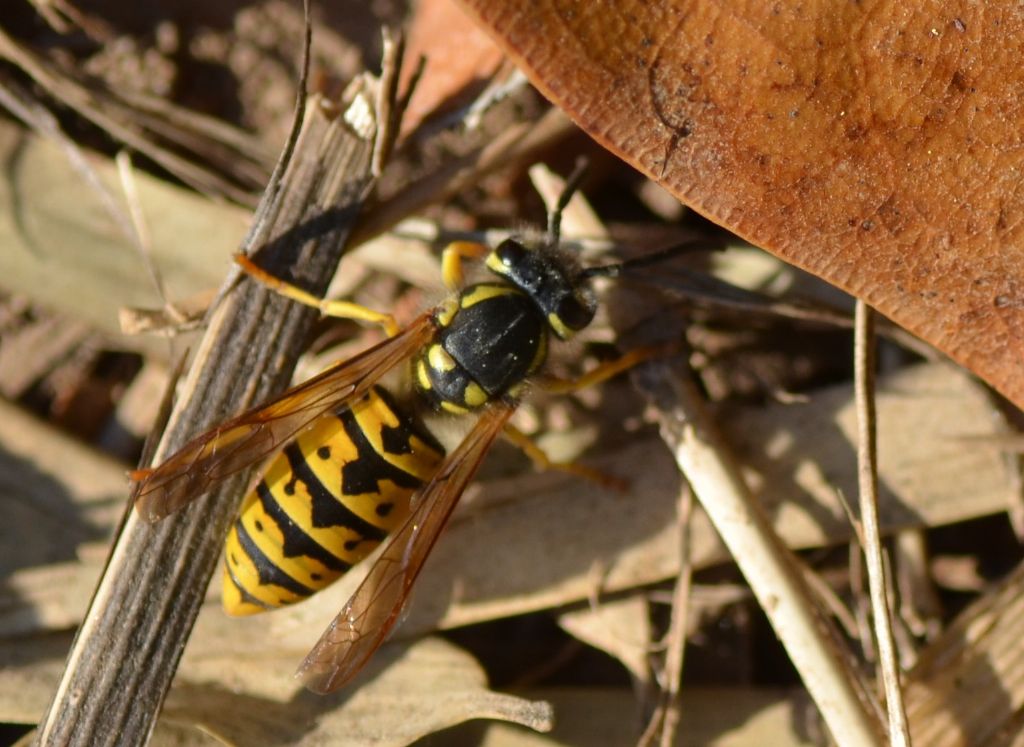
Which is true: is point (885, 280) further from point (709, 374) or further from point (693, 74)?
point (709, 374)

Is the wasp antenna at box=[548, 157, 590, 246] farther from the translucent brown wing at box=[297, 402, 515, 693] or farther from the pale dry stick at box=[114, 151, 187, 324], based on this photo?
the pale dry stick at box=[114, 151, 187, 324]

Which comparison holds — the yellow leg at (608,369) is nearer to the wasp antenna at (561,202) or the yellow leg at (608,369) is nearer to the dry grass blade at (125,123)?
the wasp antenna at (561,202)

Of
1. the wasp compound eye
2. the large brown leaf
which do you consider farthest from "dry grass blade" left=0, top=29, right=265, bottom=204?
the large brown leaf

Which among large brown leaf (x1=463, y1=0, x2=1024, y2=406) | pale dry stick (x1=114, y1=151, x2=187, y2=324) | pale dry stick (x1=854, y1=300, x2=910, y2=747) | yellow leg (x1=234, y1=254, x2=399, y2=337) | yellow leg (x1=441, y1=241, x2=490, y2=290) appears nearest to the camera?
large brown leaf (x1=463, y1=0, x2=1024, y2=406)

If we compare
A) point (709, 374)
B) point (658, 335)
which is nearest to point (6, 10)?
point (658, 335)

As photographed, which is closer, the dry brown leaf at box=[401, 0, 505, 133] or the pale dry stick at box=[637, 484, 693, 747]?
the pale dry stick at box=[637, 484, 693, 747]

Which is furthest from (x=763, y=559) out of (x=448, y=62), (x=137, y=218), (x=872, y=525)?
(x=137, y=218)

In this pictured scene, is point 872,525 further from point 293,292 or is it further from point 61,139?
point 61,139

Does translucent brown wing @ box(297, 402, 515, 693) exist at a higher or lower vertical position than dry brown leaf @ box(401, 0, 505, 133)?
lower
